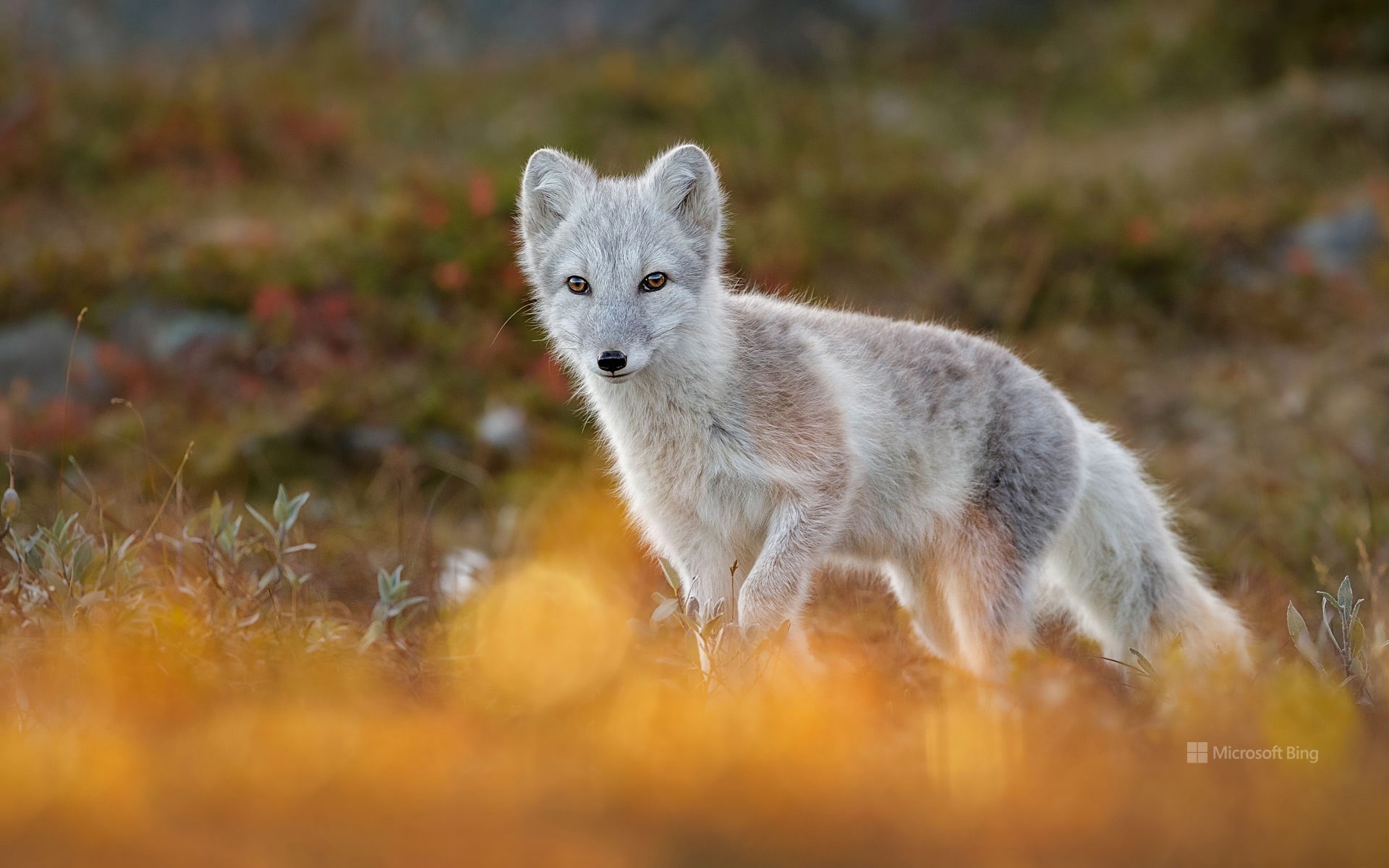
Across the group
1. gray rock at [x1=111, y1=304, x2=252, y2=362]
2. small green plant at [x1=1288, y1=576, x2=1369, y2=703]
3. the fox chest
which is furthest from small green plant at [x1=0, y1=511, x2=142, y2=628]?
gray rock at [x1=111, y1=304, x2=252, y2=362]

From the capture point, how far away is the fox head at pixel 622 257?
157 inches

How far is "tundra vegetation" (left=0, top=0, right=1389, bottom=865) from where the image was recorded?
229 centimetres

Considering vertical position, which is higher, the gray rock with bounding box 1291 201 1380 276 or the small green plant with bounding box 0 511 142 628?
the small green plant with bounding box 0 511 142 628

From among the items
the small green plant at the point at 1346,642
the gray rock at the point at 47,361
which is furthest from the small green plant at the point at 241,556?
the gray rock at the point at 47,361

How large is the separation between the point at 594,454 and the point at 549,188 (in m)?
3.55

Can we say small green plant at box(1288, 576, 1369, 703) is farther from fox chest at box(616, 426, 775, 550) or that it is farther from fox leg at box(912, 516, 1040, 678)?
fox chest at box(616, 426, 775, 550)

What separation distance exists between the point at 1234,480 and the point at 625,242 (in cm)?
554

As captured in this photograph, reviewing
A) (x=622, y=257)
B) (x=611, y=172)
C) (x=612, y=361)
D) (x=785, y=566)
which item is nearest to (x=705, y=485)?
(x=785, y=566)

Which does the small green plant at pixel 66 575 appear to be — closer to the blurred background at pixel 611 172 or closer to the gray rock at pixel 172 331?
the blurred background at pixel 611 172

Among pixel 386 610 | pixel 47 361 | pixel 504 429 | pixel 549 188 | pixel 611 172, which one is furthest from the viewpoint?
pixel 611 172

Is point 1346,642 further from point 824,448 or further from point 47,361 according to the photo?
point 47,361

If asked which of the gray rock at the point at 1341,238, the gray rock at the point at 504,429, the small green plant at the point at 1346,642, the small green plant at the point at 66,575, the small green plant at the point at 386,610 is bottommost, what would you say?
the gray rock at the point at 1341,238

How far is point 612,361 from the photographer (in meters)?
3.80

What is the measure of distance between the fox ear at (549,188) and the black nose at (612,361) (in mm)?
913
